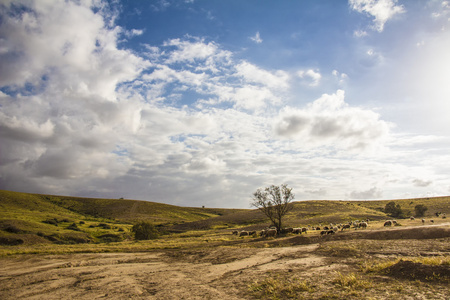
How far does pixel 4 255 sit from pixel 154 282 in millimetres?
27286

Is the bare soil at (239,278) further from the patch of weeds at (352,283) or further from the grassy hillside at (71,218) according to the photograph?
the grassy hillside at (71,218)

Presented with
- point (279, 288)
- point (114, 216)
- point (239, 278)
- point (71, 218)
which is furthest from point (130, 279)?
point (114, 216)

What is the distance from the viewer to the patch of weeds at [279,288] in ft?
38.4

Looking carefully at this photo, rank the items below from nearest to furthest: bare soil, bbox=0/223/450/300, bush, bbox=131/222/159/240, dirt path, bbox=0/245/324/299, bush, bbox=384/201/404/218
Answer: bare soil, bbox=0/223/450/300 < dirt path, bbox=0/245/324/299 < bush, bbox=131/222/159/240 < bush, bbox=384/201/404/218

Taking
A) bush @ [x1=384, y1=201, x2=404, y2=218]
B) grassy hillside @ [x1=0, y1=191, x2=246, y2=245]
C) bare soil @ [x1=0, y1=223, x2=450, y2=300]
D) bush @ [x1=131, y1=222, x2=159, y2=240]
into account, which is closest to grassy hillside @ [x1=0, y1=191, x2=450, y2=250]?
grassy hillside @ [x1=0, y1=191, x2=246, y2=245]

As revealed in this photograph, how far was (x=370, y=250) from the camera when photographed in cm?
2088

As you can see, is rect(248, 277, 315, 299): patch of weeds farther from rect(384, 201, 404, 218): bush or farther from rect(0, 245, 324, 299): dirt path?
rect(384, 201, 404, 218): bush

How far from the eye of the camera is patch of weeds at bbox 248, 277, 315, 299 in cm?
1172

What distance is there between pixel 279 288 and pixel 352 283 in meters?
3.56

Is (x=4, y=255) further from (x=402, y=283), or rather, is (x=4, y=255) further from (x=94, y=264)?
(x=402, y=283)

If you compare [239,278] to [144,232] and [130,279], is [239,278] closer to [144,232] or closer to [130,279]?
[130,279]

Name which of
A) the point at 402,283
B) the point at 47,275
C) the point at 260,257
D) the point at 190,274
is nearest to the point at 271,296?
the point at 402,283

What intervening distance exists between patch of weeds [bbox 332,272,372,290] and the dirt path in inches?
176

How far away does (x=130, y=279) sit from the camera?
17.1 metres
